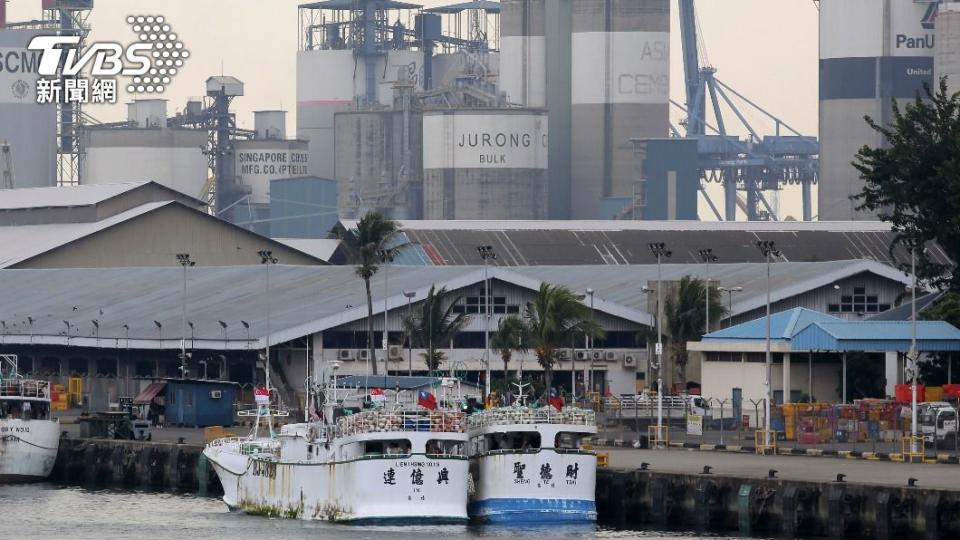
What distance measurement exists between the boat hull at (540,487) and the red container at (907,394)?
71.6 ft

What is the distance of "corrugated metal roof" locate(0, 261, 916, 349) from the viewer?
388 ft

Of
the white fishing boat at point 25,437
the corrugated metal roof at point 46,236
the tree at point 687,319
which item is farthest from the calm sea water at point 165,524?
the corrugated metal roof at point 46,236

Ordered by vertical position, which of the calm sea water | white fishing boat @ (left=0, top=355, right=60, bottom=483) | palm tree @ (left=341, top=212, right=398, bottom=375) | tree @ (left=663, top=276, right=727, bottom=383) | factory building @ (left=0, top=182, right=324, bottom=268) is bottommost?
the calm sea water

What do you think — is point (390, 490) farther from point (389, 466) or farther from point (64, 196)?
point (64, 196)

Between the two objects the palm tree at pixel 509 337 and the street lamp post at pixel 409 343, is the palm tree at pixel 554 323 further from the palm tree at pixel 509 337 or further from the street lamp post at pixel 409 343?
the street lamp post at pixel 409 343

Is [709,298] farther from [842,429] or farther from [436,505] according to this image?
[436,505]

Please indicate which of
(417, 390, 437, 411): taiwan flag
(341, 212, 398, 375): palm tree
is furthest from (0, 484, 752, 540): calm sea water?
(341, 212, 398, 375): palm tree

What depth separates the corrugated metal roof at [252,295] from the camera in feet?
388

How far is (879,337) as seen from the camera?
92.4 meters

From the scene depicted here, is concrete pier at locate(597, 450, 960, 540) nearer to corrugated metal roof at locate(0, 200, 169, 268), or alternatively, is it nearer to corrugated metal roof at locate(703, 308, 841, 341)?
corrugated metal roof at locate(703, 308, 841, 341)

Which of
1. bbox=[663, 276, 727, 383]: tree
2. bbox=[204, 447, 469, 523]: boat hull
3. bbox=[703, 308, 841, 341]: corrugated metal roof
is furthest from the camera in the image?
bbox=[663, 276, 727, 383]: tree

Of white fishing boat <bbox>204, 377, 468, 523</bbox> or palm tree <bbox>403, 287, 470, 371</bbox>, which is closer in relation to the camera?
white fishing boat <bbox>204, 377, 468, 523</bbox>

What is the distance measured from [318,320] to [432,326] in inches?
260

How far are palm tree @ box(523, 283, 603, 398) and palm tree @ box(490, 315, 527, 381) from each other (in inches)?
149
